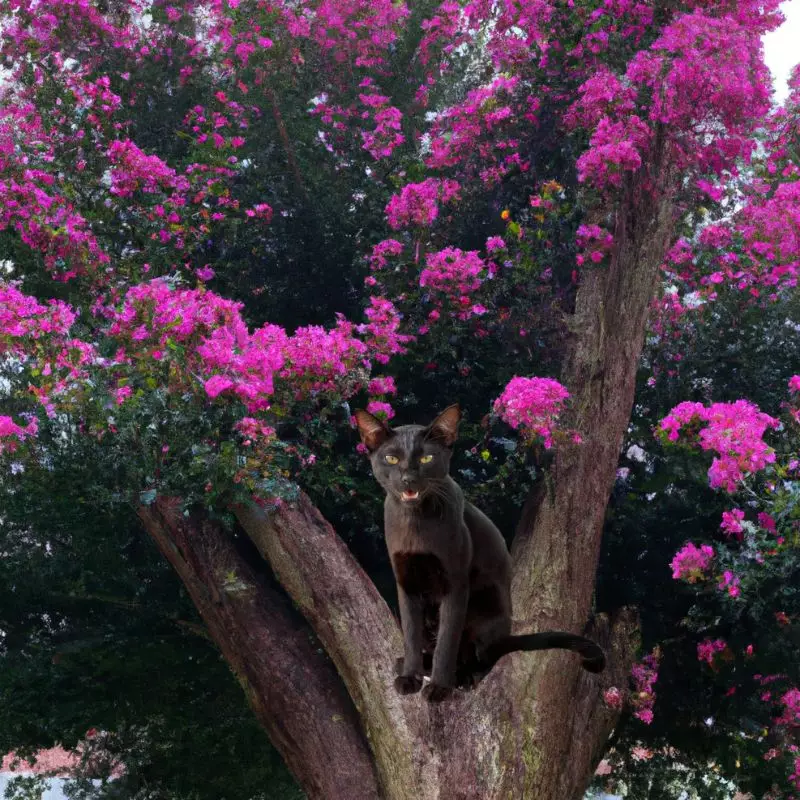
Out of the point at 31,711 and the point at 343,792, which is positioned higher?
the point at 31,711

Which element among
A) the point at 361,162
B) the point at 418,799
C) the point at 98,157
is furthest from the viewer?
the point at 361,162

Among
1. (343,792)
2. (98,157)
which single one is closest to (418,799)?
(343,792)

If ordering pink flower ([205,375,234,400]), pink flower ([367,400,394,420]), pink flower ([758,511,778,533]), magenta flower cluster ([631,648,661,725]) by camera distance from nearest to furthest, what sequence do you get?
pink flower ([205,375,234,400]), pink flower ([758,511,778,533]), pink flower ([367,400,394,420]), magenta flower cluster ([631,648,661,725])

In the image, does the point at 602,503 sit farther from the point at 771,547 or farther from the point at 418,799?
the point at 418,799

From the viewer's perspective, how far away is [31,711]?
10.3 metres

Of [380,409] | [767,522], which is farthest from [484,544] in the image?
[767,522]

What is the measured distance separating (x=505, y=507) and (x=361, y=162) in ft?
14.2

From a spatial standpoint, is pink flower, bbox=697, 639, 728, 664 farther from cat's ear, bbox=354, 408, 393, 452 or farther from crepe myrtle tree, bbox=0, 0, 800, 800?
cat's ear, bbox=354, 408, 393, 452

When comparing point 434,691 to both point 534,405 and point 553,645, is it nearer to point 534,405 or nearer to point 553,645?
point 553,645

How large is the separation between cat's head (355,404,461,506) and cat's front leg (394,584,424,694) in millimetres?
586

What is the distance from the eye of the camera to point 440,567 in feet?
14.2

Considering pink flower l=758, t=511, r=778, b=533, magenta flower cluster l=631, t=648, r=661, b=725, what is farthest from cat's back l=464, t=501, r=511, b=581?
magenta flower cluster l=631, t=648, r=661, b=725

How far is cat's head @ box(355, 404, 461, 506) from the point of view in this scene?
13.5 ft

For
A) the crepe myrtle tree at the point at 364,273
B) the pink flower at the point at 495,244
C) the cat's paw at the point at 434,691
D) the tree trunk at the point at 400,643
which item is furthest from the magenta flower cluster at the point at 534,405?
the cat's paw at the point at 434,691
